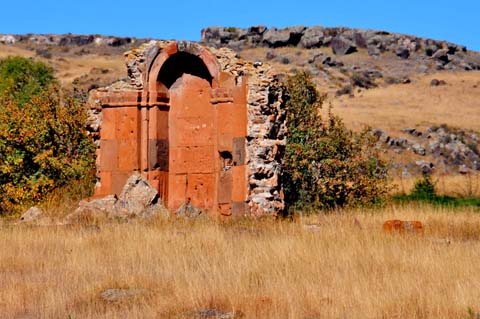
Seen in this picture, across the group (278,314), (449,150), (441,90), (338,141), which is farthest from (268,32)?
(278,314)

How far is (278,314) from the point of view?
712 cm

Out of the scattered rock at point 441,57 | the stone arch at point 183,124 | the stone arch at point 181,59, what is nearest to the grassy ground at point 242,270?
the stone arch at point 183,124

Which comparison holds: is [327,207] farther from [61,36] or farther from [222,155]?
[61,36]

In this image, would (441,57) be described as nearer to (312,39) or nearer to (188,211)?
(312,39)

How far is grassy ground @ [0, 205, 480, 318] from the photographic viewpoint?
7.39 meters

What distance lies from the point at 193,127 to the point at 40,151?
424 cm

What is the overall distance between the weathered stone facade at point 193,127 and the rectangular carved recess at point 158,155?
23mm

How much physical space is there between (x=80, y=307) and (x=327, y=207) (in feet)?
37.7

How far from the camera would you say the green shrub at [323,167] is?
18844 millimetres

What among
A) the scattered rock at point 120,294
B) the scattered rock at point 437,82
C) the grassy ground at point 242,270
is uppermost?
the scattered rock at point 437,82

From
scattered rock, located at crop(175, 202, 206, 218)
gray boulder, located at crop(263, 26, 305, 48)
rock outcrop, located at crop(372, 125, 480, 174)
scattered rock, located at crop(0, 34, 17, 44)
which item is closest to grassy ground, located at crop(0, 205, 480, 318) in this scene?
scattered rock, located at crop(175, 202, 206, 218)

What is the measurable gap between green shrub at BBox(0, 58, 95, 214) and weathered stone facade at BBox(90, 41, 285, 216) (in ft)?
5.97

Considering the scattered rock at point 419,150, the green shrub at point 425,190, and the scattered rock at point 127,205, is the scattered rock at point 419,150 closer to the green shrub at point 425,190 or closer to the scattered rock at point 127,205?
the green shrub at point 425,190

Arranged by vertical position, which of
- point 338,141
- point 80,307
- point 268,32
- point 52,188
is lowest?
point 80,307
